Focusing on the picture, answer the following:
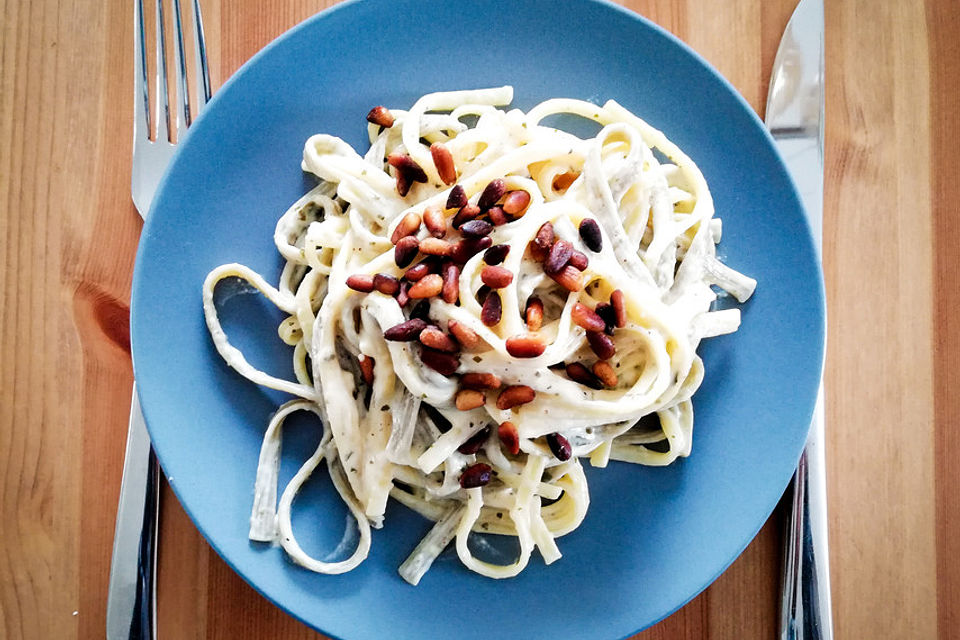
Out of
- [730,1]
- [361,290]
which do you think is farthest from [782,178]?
[361,290]

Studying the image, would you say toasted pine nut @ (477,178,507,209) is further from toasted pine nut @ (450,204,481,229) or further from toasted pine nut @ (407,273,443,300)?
toasted pine nut @ (407,273,443,300)

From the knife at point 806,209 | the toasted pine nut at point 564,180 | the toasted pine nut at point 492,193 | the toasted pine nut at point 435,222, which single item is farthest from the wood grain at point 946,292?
the toasted pine nut at point 435,222

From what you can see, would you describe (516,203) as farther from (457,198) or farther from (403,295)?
(403,295)

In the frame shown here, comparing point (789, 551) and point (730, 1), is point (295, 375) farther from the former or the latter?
point (730, 1)

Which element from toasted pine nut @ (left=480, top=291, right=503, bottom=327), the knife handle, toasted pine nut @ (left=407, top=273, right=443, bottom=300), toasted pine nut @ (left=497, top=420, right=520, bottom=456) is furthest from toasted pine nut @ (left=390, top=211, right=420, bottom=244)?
the knife handle

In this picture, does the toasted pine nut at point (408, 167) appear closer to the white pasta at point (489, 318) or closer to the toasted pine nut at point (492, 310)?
the white pasta at point (489, 318)
